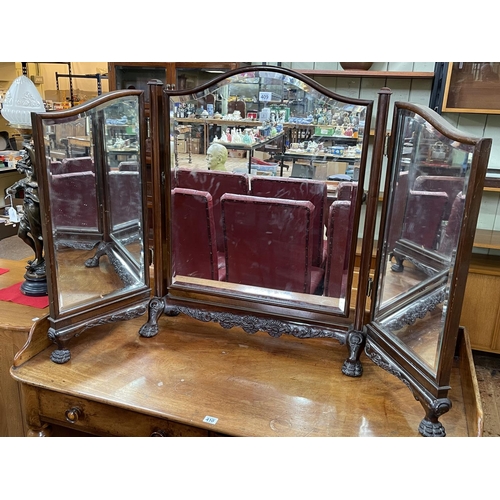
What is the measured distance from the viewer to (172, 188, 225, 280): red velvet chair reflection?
121 cm

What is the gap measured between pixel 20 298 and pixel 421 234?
3.75 feet

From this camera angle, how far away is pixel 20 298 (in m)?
1.37

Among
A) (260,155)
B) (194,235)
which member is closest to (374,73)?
(260,155)

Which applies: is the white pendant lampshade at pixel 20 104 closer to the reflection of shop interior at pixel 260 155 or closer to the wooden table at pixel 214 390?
the reflection of shop interior at pixel 260 155

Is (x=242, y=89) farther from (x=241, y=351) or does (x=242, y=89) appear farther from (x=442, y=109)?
(x=442, y=109)

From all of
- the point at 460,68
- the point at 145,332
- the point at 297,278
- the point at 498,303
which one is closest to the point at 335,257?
the point at 297,278

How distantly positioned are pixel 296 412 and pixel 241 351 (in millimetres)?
273

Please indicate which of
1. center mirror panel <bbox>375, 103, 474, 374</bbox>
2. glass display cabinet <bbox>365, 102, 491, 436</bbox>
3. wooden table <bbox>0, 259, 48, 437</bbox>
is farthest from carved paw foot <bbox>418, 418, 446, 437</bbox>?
wooden table <bbox>0, 259, 48, 437</bbox>

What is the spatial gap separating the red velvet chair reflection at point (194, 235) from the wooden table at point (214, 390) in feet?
0.61

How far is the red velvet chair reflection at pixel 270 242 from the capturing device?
1.15m

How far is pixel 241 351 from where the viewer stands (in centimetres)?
120

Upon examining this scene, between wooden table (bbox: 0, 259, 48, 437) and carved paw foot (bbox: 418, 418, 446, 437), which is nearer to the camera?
carved paw foot (bbox: 418, 418, 446, 437)

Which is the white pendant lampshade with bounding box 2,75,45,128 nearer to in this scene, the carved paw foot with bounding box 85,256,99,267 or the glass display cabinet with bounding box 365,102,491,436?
the carved paw foot with bounding box 85,256,99,267

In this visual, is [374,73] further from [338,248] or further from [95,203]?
[95,203]
